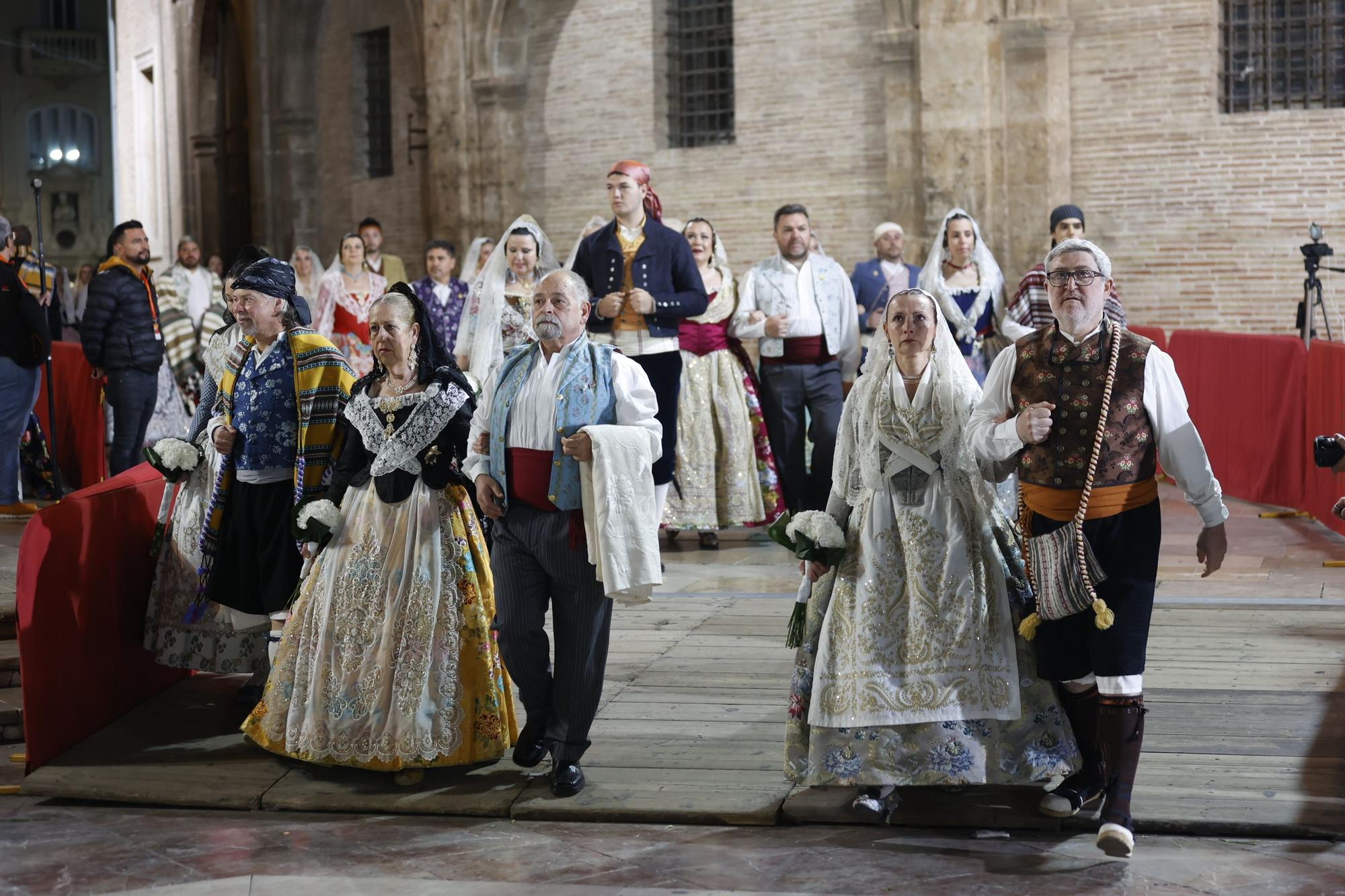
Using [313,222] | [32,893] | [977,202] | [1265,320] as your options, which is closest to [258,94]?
[313,222]

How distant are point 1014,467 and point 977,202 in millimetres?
10239

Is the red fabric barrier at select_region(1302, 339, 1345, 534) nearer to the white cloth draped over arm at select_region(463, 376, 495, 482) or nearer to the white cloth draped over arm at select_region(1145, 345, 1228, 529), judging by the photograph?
the white cloth draped over arm at select_region(1145, 345, 1228, 529)

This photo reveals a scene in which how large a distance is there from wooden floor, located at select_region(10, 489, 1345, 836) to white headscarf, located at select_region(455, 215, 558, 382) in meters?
1.48

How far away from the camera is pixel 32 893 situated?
13.9 ft

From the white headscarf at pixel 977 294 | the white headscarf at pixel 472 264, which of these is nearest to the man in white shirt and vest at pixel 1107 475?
the white headscarf at pixel 977 294

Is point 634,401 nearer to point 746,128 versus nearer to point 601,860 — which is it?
point 601,860

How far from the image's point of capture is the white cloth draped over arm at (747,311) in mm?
8773

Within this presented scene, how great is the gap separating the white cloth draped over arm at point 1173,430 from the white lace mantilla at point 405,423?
6.92ft

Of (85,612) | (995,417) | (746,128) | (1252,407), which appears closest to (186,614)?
(85,612)

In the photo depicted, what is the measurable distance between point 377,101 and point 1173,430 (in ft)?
56.7

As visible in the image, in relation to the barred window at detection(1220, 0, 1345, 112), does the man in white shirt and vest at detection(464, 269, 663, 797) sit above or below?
below

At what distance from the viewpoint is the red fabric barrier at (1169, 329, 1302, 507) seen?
9.84m

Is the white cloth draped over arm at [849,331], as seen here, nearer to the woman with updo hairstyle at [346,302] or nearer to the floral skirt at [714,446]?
the floral skirt at [714,446]

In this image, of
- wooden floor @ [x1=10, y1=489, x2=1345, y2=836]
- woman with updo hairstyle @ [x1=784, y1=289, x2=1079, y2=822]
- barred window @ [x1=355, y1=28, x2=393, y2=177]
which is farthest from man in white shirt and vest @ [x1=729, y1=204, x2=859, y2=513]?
barred window @ [x1=355, y1=28, x2=393, y2=177]
